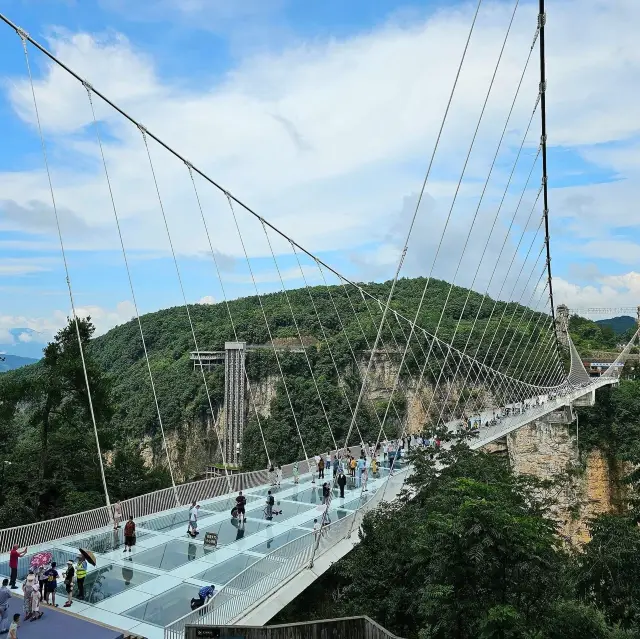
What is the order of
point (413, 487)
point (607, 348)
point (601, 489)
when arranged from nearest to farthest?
point (413, 487), point (601, 489), point (607, 348)

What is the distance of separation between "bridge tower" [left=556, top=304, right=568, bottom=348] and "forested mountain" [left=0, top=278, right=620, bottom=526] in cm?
265

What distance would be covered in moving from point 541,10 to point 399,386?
109ft

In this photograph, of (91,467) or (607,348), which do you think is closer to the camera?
(91,467)

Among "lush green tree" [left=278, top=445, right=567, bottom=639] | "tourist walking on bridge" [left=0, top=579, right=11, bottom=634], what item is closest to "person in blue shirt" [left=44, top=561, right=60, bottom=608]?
"tourist walking on bridge" [left=0, top=579, right=11, bottom=634]

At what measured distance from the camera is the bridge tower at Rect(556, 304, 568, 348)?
61.8m

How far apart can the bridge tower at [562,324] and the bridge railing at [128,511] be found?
52.2m

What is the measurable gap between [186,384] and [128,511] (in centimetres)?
4687

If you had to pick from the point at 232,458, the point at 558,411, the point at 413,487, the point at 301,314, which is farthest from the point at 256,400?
the point at 413,487

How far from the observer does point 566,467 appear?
107 ft

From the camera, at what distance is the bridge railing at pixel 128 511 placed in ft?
33.3

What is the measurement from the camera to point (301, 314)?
60969 mm

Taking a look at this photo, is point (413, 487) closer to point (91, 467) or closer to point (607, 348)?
point (91, 467)

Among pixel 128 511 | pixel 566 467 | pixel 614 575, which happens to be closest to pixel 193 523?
pixel 128 511

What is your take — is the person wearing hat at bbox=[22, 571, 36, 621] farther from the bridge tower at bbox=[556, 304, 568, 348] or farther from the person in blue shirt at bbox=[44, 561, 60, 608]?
the bridge tower at bbox=[556, 304, 568, 348]
